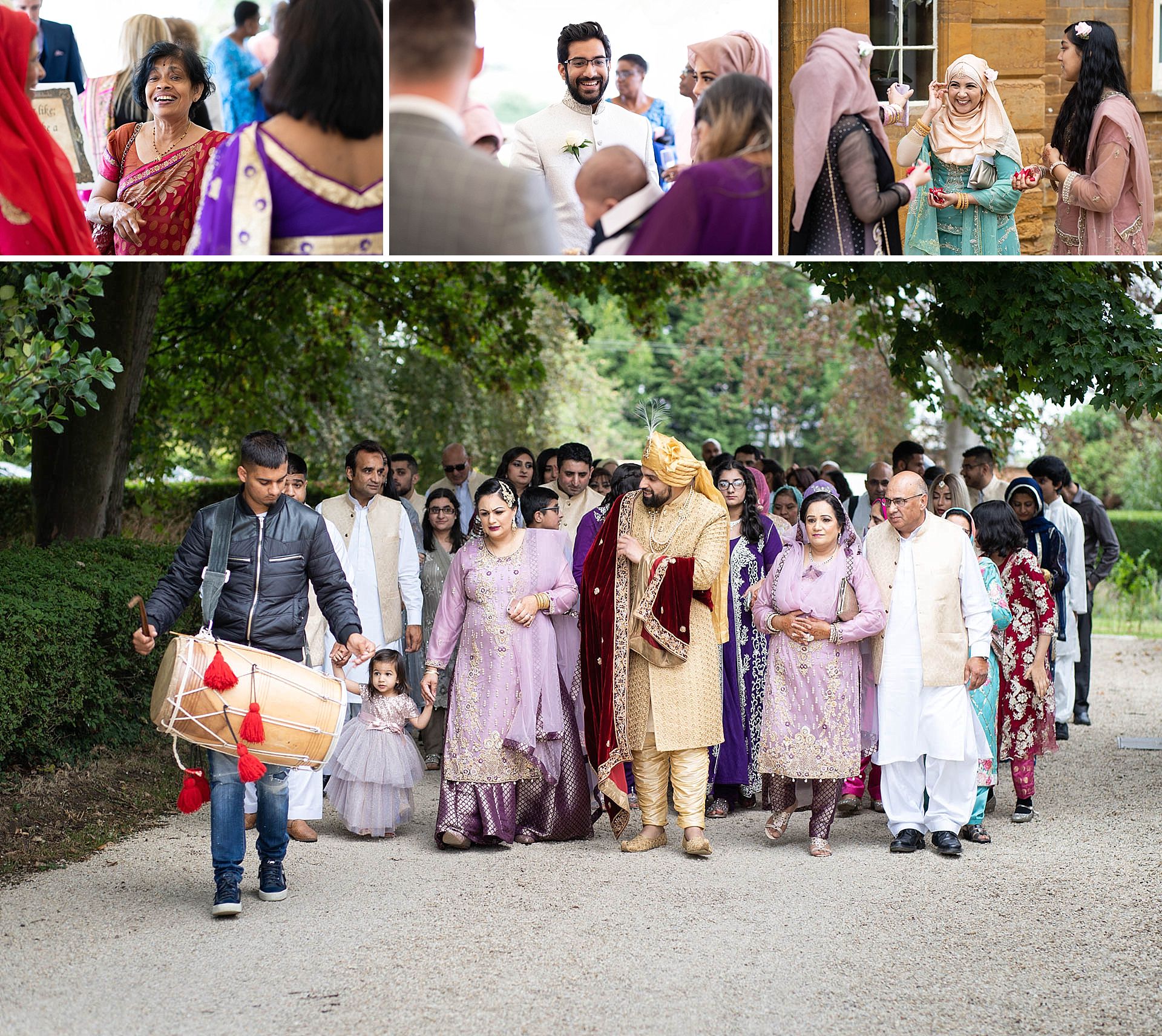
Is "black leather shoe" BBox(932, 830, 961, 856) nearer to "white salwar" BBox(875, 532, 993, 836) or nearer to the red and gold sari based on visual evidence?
"white salwar" BBox(875, 532, 993, 836)

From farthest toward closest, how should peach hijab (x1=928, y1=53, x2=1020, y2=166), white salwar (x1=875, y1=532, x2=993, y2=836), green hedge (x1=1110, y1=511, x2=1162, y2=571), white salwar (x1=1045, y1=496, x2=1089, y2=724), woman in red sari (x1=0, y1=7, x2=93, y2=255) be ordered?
green hedge (x1=1110, y1=511, x2=1162, y2=571)
white salwar (x1=1045, y1=496, x2=1089, y2=724)
peach hijab (x1=928, y1=53, x2=1020, y2=166)
woman in red sari (x1=0, y1=7, x2=93, y2=255)
white salwar (x1=875, y1=532, x2=993, y2=836)

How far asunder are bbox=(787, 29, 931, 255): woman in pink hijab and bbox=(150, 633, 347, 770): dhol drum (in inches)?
153

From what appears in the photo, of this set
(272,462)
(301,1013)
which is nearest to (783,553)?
(272,462)

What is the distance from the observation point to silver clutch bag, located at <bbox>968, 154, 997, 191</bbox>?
26.3ft

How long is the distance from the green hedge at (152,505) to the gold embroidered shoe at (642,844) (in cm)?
745

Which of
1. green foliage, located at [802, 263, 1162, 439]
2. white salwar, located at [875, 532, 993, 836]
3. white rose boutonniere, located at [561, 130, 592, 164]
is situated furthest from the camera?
green foliage, located at [802, 263, 1162, 439]

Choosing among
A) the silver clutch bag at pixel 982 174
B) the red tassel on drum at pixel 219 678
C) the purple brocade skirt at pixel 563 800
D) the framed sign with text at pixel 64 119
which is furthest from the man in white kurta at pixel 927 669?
the framed sign with text at pixel 64 119

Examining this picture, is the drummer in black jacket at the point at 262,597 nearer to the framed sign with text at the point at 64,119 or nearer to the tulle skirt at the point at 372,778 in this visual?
the tulle skirt at the point at 372,778

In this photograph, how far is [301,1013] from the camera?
15.2 feet

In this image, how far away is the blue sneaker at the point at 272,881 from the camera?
19.7 ft

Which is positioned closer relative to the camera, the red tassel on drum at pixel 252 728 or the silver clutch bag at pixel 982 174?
the red tassel on drum at pixel 252 728

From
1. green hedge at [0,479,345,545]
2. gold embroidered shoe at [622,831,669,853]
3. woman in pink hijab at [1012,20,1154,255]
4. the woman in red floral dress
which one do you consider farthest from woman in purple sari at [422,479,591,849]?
green hedge at [0,479,345,545]

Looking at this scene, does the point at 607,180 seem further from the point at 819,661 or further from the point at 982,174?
the point at 819,661

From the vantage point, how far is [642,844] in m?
6.94
